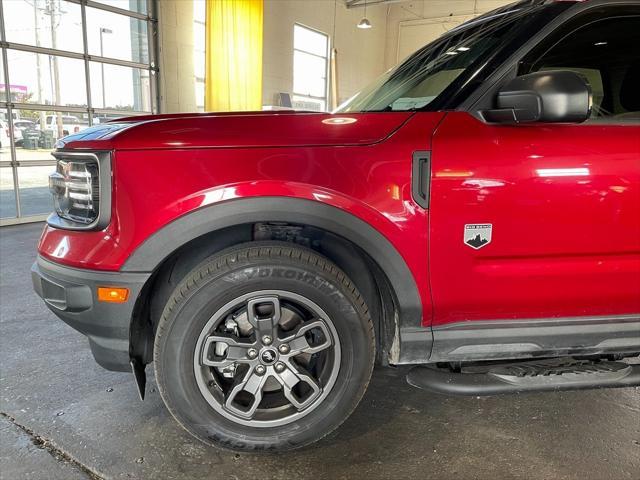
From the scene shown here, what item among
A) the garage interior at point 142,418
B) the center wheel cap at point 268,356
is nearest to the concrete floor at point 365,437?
the garage interior at point 142,418

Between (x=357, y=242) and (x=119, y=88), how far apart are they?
30.3 feet

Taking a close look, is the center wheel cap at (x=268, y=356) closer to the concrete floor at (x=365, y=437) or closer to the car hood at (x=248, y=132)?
the concrete floor at (x=365, y=437)

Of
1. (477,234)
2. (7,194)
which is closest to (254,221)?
(477,234)

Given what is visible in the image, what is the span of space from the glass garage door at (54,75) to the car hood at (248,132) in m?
7.15

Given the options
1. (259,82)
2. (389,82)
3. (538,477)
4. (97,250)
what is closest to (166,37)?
(259,82)

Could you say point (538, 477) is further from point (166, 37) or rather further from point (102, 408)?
→ point (166, 37)

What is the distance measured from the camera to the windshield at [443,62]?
1888 mm

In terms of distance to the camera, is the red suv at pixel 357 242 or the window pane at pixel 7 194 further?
the window pane at pixel 7 194

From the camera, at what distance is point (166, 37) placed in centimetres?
982

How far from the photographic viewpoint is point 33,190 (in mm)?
8242

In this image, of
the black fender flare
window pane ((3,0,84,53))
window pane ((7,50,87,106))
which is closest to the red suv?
the black fender flare

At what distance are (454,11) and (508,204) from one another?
682 inches

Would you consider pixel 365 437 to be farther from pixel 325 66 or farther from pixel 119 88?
pixel 325 66

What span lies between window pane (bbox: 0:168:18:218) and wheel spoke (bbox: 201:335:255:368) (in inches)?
296
